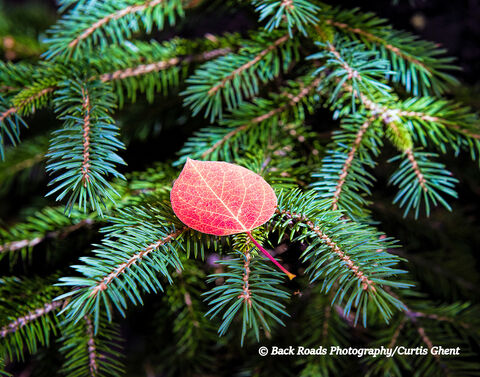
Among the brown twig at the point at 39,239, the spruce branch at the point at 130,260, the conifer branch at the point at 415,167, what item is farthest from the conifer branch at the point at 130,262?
the conifer branch at the point at 415,167

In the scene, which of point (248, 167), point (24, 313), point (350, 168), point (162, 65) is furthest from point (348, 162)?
point (24, 313)

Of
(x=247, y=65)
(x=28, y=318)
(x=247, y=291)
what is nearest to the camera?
(x=247, y=291)

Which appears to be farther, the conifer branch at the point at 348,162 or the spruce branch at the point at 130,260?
the conifer branch at the point at 348,162

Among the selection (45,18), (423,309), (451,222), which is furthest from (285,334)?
(45,18)

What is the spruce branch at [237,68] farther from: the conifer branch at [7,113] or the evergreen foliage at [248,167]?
the conifer branch at [7,113]

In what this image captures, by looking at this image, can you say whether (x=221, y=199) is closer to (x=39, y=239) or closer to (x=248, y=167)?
(x=248, y=167)

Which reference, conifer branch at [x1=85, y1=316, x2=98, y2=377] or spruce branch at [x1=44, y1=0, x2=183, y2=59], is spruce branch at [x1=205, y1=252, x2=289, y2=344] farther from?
spruce branch at [x1=44, y1=0, x2=183, y2=59]

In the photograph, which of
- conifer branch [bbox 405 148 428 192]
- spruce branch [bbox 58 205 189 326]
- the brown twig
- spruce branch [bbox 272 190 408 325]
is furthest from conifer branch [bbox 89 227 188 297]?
conifer branch [bbox 405 148 428 192]
